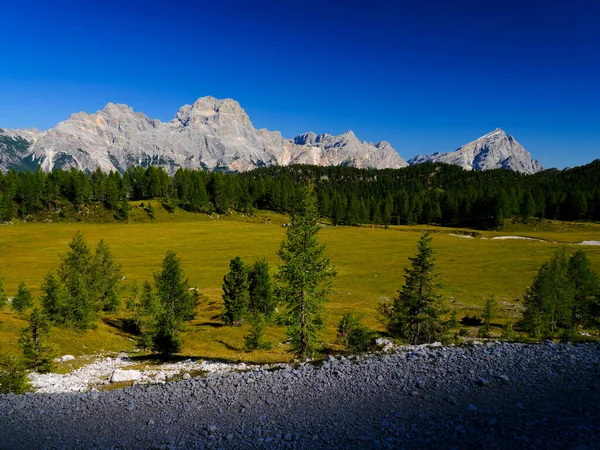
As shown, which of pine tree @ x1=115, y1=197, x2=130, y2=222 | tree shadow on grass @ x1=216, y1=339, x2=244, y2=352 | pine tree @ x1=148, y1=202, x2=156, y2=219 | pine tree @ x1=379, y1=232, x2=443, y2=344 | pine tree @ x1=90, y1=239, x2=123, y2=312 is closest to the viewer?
pine tree @ x1=379, y1=232, x2=443, y2=344

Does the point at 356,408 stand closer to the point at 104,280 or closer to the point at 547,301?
the point at 547,301

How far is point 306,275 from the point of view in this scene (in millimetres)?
23875

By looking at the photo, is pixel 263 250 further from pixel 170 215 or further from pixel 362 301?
pixel 170 215

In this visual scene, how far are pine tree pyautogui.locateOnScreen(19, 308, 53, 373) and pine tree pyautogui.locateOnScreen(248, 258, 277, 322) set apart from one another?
27.8 m

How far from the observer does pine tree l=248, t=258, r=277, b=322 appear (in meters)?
51.2

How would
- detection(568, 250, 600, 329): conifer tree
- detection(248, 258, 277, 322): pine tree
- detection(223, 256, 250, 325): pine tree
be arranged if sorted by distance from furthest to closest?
detection(248, 258, 277, 322): pine tree → detection(223, 256, 250, 325): pine tree → detection(568, 250, 600, 329): conifer tree

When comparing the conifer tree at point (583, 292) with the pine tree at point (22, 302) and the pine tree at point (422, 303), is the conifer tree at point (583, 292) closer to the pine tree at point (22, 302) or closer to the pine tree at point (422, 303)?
the pine tree at point (422, 303)

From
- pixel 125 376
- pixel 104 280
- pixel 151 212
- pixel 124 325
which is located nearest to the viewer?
pixel 125 376

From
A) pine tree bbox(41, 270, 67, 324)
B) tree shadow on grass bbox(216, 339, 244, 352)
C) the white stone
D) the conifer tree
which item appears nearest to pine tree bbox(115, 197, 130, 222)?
pine tree bbox(41, 270, 67, 324)

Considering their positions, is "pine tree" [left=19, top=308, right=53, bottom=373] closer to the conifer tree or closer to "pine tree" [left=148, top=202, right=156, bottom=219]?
the conifer tree

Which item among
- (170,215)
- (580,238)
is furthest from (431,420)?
(170,215)

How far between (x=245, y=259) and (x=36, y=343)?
6092 centimetres

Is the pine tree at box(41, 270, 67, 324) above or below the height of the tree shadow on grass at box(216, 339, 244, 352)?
above

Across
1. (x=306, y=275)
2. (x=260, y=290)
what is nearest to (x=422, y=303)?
(x=306, y=275)
